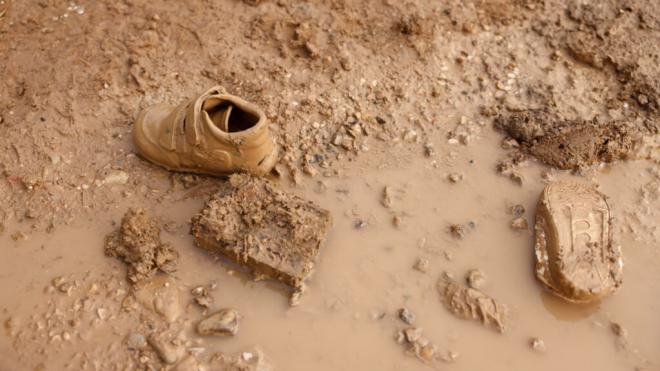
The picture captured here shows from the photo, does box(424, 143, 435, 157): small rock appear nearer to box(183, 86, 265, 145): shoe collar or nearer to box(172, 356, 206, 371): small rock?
box(183, 86, 265, 145): shoe collar

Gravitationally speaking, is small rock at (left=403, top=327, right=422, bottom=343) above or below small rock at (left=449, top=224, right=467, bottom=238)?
below

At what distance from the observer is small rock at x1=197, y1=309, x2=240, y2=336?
105 inches

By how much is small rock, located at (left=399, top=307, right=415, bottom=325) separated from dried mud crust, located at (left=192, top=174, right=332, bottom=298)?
50cm

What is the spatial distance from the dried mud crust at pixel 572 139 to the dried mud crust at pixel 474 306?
1.00 m

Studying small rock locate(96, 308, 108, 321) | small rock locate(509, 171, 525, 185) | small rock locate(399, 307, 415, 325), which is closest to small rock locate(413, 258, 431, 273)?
small rock locate(399, 307, 415, 325)

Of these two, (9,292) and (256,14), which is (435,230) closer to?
(256,14)

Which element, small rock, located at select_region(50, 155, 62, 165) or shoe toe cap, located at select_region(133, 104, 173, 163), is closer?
shoe toe cap, located at select_region(133, 104, 173, 163)

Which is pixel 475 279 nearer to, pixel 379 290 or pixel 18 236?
pixel 379 290

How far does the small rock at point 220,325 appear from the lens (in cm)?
266

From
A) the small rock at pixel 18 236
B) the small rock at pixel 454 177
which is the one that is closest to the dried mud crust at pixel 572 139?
the small rock at pixel 454 177

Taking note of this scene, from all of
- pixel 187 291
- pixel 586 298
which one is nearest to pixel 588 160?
pixel 586 298

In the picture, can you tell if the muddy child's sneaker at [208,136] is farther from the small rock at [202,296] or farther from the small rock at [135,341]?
the small rock at [135,341]

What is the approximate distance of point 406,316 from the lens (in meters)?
2.77

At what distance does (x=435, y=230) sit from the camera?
3.07 meters
